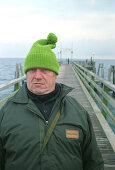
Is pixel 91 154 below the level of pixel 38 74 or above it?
below

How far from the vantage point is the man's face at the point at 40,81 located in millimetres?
1623

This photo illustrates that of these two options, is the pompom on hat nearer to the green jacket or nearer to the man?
the man

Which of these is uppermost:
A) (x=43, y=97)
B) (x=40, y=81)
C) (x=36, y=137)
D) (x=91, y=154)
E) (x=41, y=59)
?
(x=41, y=59)

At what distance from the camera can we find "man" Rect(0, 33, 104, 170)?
141 centimetres

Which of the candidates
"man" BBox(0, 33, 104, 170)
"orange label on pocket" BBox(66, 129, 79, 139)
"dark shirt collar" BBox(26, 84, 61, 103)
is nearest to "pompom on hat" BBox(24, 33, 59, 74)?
"man" BBox(0, 33, 104, 170)

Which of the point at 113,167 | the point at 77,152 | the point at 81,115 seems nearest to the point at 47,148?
the point at 77,152

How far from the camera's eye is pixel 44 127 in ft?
4.78

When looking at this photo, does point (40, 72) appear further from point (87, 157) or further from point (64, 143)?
point (87, 157)

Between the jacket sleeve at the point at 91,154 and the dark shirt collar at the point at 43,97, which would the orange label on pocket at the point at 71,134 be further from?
the dark shirt collar at the point at 43,97

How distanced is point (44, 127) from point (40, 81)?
391mm

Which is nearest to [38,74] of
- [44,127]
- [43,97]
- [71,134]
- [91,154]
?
[43,97]

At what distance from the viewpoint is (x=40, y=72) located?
1.65 m

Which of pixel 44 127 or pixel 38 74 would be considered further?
pixel 38 74

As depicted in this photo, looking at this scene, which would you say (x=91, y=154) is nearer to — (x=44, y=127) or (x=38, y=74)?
(x=44, y=127)
